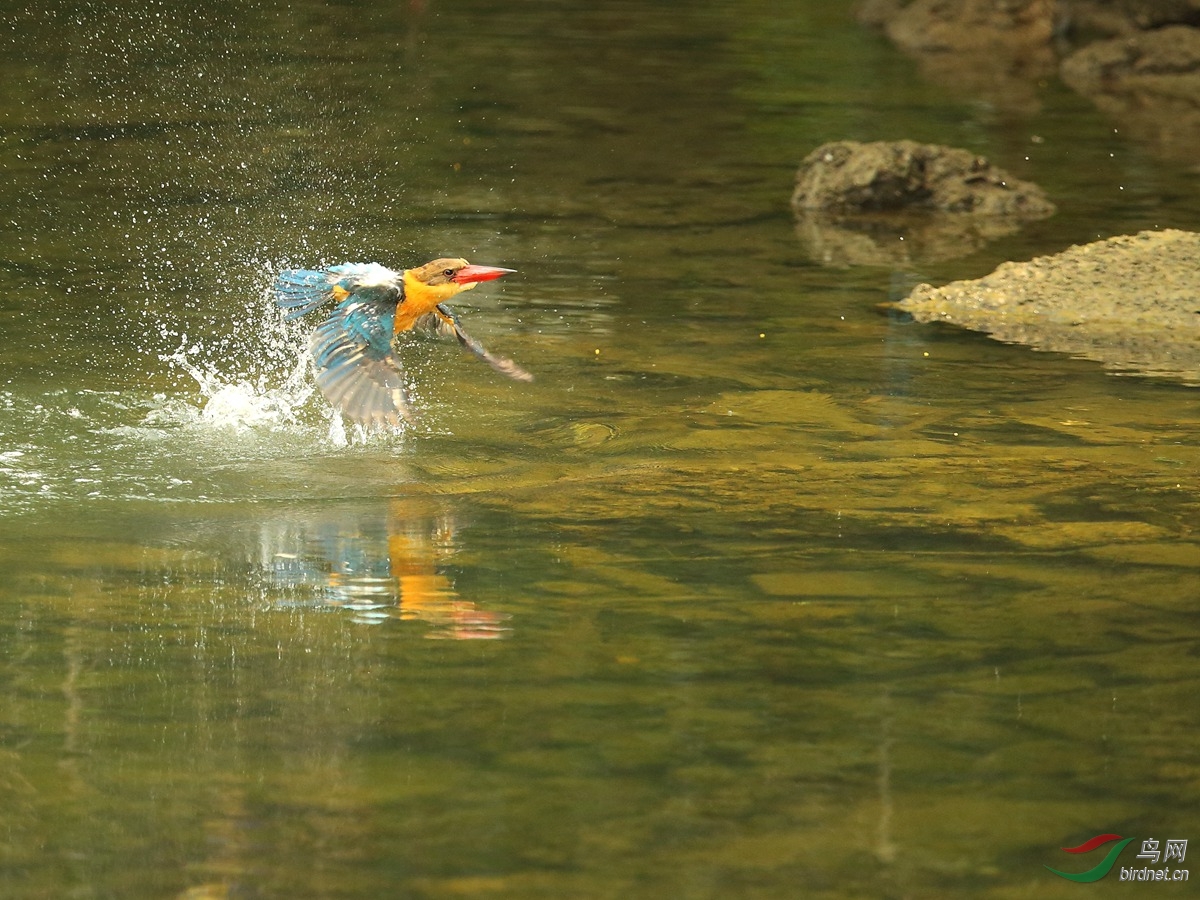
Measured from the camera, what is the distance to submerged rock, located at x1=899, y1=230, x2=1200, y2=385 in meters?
8.26

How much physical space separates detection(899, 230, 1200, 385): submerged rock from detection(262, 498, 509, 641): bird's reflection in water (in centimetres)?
366

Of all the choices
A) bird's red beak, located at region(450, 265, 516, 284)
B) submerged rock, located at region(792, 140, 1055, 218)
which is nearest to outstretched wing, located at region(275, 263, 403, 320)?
bird's red beak, located at region(450, 265, 516, 284)

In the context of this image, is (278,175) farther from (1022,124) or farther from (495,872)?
(495,872)

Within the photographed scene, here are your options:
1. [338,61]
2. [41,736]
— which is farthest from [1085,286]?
[338,61]

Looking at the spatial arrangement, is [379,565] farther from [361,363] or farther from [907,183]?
[907,183]

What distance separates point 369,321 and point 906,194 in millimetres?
5994

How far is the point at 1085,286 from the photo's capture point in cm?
887

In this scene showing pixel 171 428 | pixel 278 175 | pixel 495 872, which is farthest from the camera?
pixel 278 175

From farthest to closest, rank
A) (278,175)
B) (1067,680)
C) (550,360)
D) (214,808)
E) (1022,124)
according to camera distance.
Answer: (1022,124) → (278,175) → (550,360) → (1067,680) → (214,808)

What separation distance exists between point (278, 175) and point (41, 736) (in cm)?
815

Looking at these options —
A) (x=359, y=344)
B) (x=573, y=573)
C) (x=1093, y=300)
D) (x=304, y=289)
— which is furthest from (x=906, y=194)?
(x=573, y=573)

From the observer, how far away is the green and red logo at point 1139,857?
344cm

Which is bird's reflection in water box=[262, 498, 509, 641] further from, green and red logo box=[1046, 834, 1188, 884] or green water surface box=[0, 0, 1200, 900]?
green and red logo box=[1046, 834, 1188, 884]

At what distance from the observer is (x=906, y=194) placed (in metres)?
11.4
